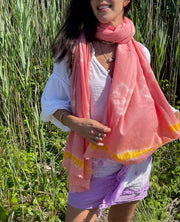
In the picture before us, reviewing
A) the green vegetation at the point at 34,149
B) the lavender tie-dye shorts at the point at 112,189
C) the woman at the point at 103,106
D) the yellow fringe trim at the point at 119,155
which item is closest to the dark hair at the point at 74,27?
the woman at the point at 103,106

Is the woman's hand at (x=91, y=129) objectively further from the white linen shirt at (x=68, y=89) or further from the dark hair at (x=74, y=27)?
the dark hair at (x=74, y=27)

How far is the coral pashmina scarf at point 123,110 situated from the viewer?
114cm

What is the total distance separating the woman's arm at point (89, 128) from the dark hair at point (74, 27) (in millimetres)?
194

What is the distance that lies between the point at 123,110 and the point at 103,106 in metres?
0.07

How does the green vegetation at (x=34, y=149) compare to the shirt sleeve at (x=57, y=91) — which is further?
the green vegetation at (x=34, y=149)

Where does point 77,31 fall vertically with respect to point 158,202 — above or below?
above

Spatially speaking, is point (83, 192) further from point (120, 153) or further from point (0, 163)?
point (0, 163)

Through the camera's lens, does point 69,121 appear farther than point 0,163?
No

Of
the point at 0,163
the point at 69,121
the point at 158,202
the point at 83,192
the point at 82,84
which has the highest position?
the point at 82,84

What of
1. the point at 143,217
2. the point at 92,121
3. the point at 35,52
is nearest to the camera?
the point at 92,121

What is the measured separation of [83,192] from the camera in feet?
4.05

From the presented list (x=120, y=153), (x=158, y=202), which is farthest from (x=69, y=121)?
(x=158, y=202)

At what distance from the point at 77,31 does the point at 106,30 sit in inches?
4.2

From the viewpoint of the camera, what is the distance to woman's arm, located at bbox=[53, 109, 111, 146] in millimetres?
1092
